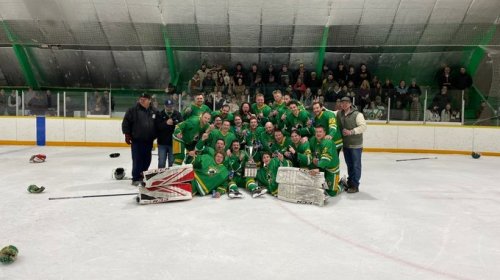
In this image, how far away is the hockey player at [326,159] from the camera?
5.59m

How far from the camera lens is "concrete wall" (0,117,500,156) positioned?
11422 millimetres

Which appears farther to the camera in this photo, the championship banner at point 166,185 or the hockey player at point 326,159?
the hockey player at point 326,159

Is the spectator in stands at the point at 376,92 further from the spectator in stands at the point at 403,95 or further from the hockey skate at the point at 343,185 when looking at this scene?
the hockey skate at the point at 343,185

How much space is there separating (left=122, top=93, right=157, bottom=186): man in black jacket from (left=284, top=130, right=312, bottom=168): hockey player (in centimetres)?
208

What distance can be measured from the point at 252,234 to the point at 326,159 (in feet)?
6.32

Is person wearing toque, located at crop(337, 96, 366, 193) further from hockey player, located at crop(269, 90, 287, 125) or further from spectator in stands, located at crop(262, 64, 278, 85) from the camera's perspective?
spectator in stands, located at crop(262, 64, 278, 85)

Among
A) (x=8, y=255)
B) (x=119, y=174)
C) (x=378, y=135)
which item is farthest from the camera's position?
(x=378, y=135)

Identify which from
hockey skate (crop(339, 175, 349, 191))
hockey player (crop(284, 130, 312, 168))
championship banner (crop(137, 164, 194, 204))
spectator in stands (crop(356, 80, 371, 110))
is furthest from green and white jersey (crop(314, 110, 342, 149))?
spectator in stands (crop(356, 80, 371, 110))

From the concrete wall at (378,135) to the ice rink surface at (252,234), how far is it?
490cm


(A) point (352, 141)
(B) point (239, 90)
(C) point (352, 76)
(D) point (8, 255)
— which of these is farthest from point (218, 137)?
(C) point (352, 76)

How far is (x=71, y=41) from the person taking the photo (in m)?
13.5

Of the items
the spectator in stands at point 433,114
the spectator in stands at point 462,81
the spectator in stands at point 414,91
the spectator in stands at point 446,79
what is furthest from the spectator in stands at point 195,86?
the spectator in stands at point 462,81

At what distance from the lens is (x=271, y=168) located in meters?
5.76

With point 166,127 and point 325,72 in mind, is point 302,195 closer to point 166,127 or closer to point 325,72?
point 166,127
